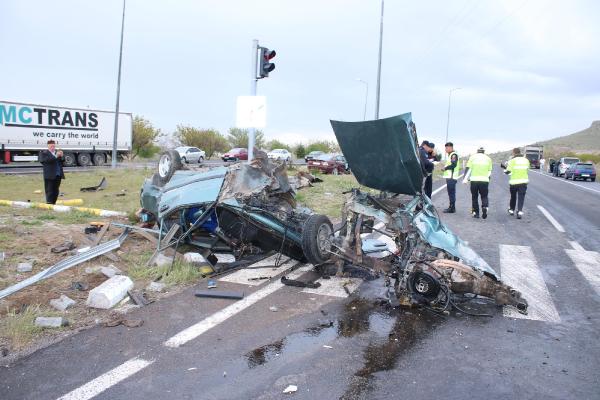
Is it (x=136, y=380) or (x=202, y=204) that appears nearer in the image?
(x=136, y=380)

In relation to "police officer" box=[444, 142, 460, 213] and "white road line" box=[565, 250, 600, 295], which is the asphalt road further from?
"police officer" box=[444, 142, 460, 213]

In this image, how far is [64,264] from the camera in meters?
5.42

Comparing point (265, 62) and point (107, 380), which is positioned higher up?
point (265, 62)

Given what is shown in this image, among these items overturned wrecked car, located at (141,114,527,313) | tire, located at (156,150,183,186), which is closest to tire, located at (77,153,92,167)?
tire, located at (156,150,183,186)

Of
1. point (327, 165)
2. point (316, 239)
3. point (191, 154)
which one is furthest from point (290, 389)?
point (191, 154)

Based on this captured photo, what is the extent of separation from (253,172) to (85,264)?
240 centimetres

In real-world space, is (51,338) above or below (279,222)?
below

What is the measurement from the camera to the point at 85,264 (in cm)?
596

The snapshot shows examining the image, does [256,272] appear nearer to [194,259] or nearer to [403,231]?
[194,259]

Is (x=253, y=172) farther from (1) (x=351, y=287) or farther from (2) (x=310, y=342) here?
(2) (x=310, y=342)

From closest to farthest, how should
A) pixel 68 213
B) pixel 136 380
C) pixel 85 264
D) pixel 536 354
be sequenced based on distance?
1. pixel 136 380
2. pixel 536 354
3. pixel 85 264
4. pixel 68 213

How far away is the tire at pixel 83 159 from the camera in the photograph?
99.3ft

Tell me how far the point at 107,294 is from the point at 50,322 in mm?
597

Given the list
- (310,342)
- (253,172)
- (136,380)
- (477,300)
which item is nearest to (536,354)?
(477,300)
